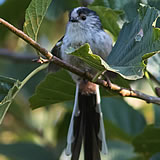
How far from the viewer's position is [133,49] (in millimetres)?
1740

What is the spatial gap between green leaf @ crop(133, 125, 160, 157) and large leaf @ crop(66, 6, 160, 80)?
0.86 metres

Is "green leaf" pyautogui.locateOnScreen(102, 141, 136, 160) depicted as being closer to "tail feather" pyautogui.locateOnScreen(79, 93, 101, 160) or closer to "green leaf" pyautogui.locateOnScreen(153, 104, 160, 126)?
"tail feather" pyautogui.locateOnScreen(79, 93, 101, 160)

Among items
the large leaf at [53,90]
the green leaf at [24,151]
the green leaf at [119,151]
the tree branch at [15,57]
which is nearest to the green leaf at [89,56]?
the large leaf at [53,90]

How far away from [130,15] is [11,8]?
161 centimetres

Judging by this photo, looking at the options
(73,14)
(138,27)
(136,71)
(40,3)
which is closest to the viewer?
(136,71)

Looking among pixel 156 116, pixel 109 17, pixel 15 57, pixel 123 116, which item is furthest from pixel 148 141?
pixel 15 57

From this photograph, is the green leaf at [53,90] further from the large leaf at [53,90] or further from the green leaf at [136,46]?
the green leaf at [136,46]

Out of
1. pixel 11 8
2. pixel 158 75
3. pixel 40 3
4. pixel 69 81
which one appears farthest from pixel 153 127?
pixel 11 8

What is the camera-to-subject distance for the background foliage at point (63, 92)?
5.65ft

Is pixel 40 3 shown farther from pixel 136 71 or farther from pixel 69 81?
pixel 69 81

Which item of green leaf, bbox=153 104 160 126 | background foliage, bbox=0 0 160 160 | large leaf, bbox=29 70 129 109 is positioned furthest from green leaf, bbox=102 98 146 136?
large leaf, bbox=29 70 129 109

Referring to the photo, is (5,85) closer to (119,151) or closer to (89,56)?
(89,56)

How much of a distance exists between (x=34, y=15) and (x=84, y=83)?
4.39 feet

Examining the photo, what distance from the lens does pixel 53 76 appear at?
2434mm
